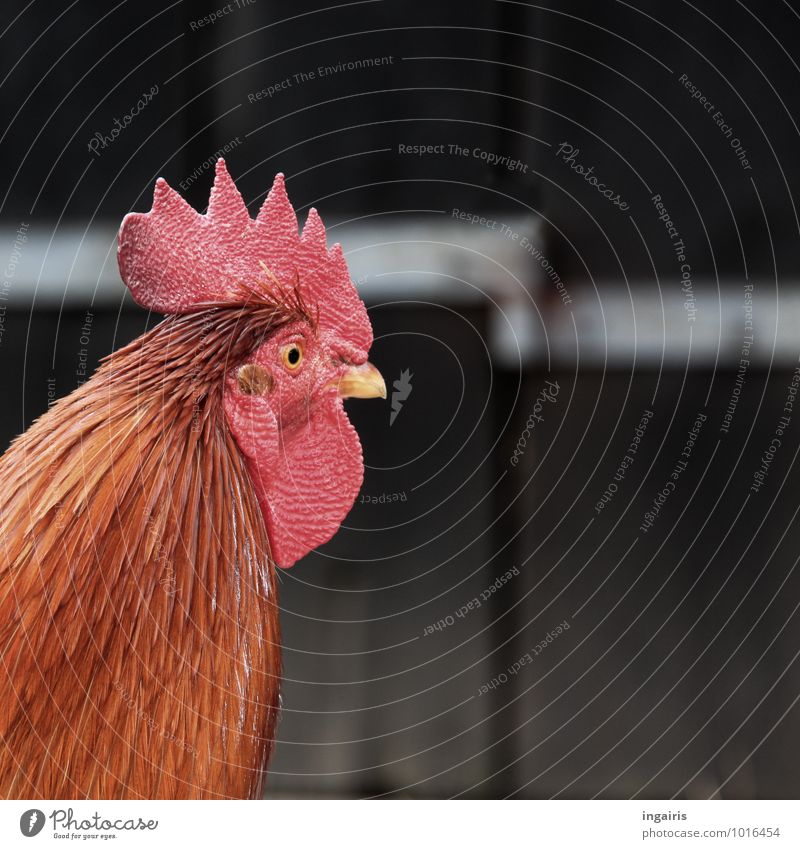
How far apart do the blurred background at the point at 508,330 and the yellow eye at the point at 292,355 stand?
0.60ft

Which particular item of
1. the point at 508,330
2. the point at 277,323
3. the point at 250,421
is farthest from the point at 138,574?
the point at 508,330

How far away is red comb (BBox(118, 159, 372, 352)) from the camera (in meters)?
0.81

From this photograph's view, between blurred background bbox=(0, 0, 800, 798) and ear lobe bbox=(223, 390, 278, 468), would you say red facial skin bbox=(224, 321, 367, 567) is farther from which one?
blurred background bbox=(0, 0, 800, 798)

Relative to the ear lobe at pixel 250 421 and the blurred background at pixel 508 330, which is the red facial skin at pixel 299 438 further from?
the blurred background at pixel 508 330

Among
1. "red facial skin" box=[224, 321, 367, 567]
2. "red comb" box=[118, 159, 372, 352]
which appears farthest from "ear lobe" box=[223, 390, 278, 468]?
"red comb" box=[118, 159, 372, 352]

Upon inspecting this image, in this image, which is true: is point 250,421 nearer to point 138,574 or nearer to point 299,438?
point 299,438

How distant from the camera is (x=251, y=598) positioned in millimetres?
819

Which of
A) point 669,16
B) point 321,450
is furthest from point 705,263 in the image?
point 321,450

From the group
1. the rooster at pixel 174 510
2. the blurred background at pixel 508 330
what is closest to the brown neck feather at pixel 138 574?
the rooster at pixel 174 510

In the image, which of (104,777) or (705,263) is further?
(705,263)

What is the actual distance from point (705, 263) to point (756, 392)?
187mm

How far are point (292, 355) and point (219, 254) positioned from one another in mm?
133
